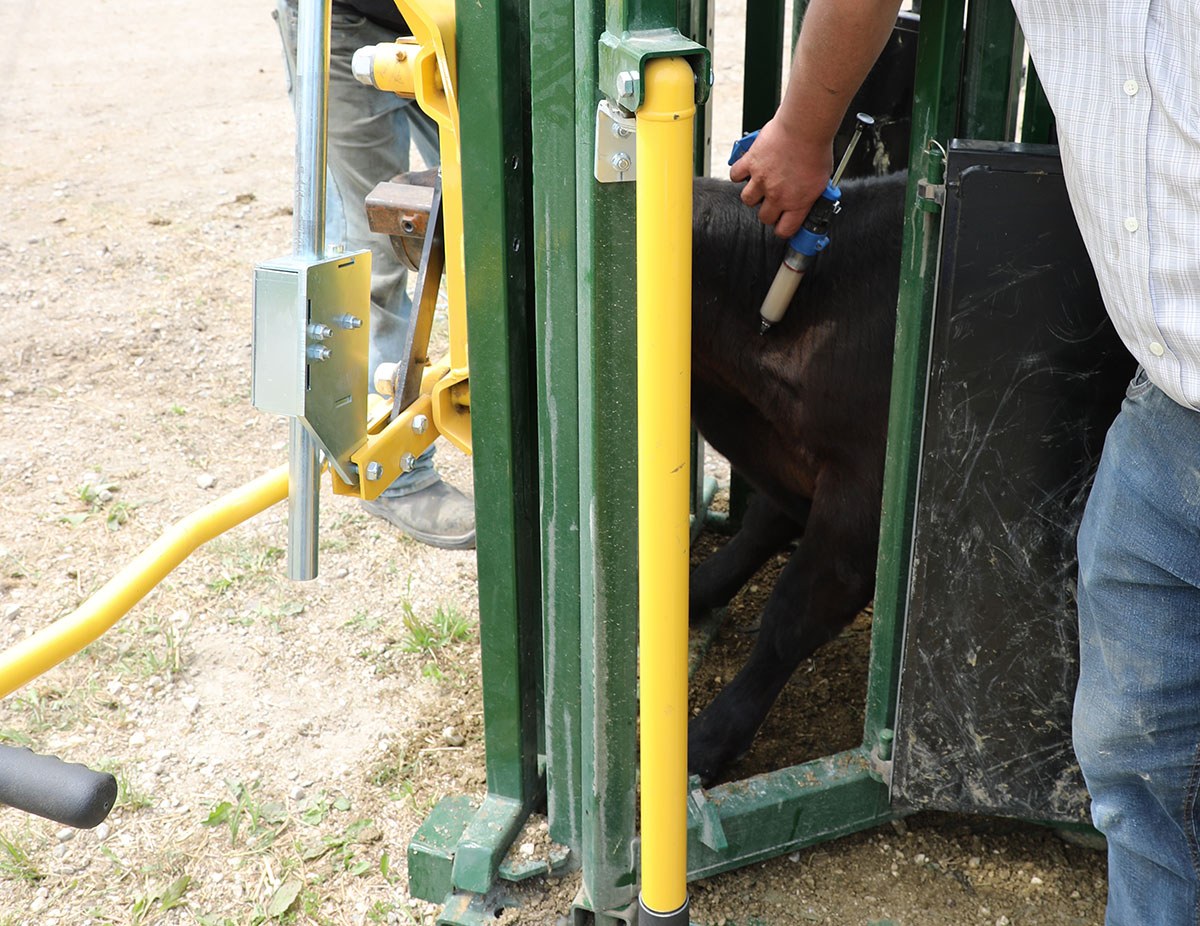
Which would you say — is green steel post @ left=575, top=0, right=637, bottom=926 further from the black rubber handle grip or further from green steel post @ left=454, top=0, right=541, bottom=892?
the black rubber handle grip

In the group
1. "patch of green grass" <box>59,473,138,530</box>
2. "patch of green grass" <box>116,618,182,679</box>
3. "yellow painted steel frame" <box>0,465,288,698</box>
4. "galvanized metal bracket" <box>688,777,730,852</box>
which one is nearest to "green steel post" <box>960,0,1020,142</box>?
"galvanized metal bracket" <box>688,777,730,852</box>

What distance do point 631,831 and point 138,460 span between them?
2.53 m

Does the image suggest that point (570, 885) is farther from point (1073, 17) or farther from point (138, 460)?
point (138, 460)

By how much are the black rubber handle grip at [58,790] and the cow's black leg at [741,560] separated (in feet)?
5.80

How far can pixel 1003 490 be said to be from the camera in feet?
6.23

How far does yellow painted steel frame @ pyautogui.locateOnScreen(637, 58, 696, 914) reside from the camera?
139 centimetres

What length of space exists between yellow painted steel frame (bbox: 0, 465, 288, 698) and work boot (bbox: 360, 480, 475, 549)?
51.1 inches

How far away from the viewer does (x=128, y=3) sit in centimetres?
1133

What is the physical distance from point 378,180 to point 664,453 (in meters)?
2.22

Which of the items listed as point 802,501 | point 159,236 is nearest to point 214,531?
point 802,501

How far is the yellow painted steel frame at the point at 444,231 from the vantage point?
5.75ft

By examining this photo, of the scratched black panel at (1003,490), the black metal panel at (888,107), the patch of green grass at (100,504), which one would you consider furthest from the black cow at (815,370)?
the patch of green grass at (100,504)

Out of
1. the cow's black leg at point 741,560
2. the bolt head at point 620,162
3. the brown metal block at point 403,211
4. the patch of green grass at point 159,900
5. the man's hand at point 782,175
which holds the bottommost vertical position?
the patch of green grass at point 159,900

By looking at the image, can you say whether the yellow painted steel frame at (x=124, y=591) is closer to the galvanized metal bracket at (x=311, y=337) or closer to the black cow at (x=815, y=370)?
the galvanized metal bracket at (x=311, y=337)
